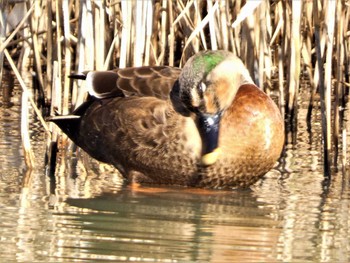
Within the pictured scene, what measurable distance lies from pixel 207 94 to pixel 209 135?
227mm

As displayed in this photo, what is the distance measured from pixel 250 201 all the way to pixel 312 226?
2.44ft

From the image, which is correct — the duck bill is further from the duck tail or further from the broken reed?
the duck tail

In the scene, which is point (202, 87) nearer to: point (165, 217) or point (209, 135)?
point (209, 135)

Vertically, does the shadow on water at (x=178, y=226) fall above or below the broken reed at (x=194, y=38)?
below

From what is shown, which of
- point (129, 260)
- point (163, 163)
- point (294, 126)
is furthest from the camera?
point (294, 126)

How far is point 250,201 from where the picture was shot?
546 cm

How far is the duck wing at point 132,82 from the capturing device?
577 centimetres

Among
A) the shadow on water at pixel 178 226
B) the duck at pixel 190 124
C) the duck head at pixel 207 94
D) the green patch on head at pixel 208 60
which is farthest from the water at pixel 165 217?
the green patch on head at pixel 208 60

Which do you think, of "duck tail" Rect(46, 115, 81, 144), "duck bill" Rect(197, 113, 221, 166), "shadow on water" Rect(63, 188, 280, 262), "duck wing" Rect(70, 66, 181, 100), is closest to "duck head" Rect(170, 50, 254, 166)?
"duck bill" Rect(197, 113, 221, 166)

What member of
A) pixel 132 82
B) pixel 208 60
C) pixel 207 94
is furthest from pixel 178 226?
pixel 132 82

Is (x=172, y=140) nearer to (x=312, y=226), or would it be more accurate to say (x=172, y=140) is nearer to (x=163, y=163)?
(x=163, y=163)

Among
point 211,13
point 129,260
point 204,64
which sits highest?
point 211,13

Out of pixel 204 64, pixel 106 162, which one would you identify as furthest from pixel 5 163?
pixel 204 64

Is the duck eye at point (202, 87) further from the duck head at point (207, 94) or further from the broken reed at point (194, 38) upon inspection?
the broken reed at point (194, 38)
